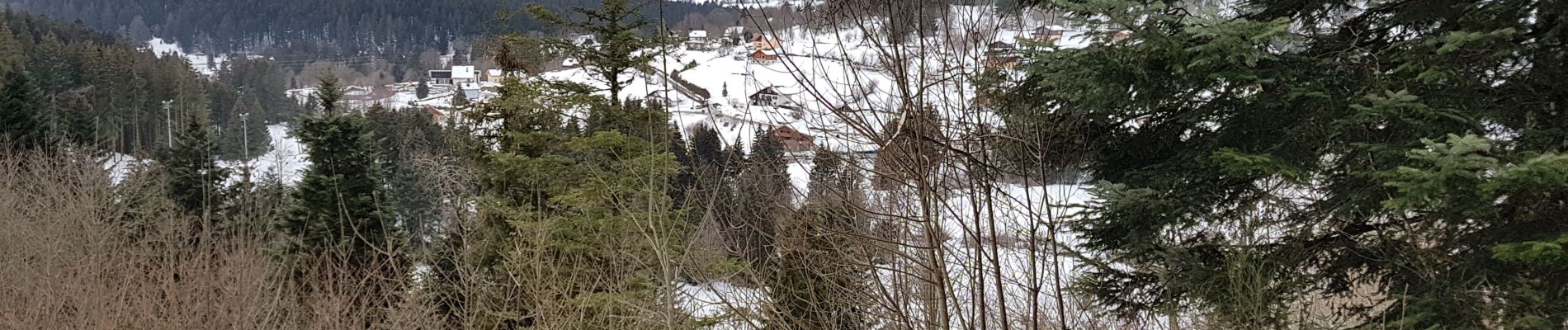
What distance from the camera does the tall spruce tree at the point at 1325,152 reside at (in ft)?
12.9

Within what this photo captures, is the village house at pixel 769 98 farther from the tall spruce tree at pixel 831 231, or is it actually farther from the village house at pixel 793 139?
the tall spruce tree at pixel 831 231

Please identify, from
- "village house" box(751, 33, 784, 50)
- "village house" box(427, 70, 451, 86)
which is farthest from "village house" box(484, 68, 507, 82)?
"village house" box(427, 70, 451, 86)

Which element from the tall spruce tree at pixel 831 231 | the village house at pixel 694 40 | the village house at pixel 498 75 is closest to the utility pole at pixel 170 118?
the village house at pixel 498 75

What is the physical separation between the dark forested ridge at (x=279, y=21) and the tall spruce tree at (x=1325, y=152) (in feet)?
159

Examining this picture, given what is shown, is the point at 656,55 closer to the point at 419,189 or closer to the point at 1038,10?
the point at 1038,10

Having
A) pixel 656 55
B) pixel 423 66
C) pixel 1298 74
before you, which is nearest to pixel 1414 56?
pixel 1298 74

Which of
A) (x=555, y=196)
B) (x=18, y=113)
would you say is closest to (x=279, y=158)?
(x=18, y=113)

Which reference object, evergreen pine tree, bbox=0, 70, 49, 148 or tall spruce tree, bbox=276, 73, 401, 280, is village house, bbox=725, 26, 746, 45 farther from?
evergreen pine tree, bbox=0, 70, 49, 148

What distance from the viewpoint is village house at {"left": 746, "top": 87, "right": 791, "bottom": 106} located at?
269cm

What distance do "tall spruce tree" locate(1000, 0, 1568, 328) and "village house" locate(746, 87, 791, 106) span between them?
0.88 meters

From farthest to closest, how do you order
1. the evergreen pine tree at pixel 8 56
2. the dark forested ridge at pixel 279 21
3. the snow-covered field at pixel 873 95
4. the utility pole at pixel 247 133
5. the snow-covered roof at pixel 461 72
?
the dark forested ridge at pixel 279 21 → the utility pole at pixel 247 133 → the snow-covered roof at pixel 461 72 → the evergreen pine tree at pixel 8 56 → the snow-covered field at pixel 873 95

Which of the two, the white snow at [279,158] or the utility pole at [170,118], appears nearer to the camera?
the white snow at [279,158]

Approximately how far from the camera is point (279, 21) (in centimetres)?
8125

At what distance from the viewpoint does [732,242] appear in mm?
5664
